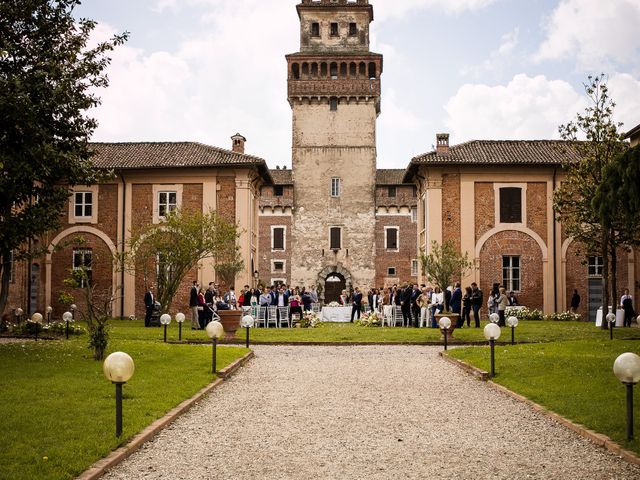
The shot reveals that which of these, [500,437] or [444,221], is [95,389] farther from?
[444,221]

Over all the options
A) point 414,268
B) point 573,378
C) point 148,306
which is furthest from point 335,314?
point 414,268

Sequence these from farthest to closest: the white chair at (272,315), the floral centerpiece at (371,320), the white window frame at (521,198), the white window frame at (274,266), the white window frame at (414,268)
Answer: the white window frame at (274,266) < the white window frame at (414,268) < the white window frame at (521,198) < the floral centerpiece at (371,320) < the white chair at (272,315)

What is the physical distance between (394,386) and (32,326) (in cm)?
1340

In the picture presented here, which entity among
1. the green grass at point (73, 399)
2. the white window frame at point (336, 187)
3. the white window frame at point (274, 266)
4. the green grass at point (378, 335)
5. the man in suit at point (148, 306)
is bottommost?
the green grass at point (378, 335)

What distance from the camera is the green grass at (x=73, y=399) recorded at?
652cm

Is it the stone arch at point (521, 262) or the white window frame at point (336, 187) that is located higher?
the white window frame at point (336, 187)

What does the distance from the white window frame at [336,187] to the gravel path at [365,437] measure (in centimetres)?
3437

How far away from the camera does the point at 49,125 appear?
591 inches

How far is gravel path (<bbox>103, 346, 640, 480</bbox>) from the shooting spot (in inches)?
258

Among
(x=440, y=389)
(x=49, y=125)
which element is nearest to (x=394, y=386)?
(x=440, y=389)

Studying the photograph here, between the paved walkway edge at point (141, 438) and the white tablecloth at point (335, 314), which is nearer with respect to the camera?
the paved walkway edge at point (141, 438)

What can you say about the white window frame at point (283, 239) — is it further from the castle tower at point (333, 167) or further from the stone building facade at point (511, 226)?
the stone building facade at point (511, 226)

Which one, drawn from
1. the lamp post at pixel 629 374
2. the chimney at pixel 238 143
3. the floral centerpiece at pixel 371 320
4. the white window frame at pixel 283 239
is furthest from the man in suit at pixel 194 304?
the white window frame at pixel 283 239

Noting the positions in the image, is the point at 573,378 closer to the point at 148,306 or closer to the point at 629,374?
the point at 629,374
